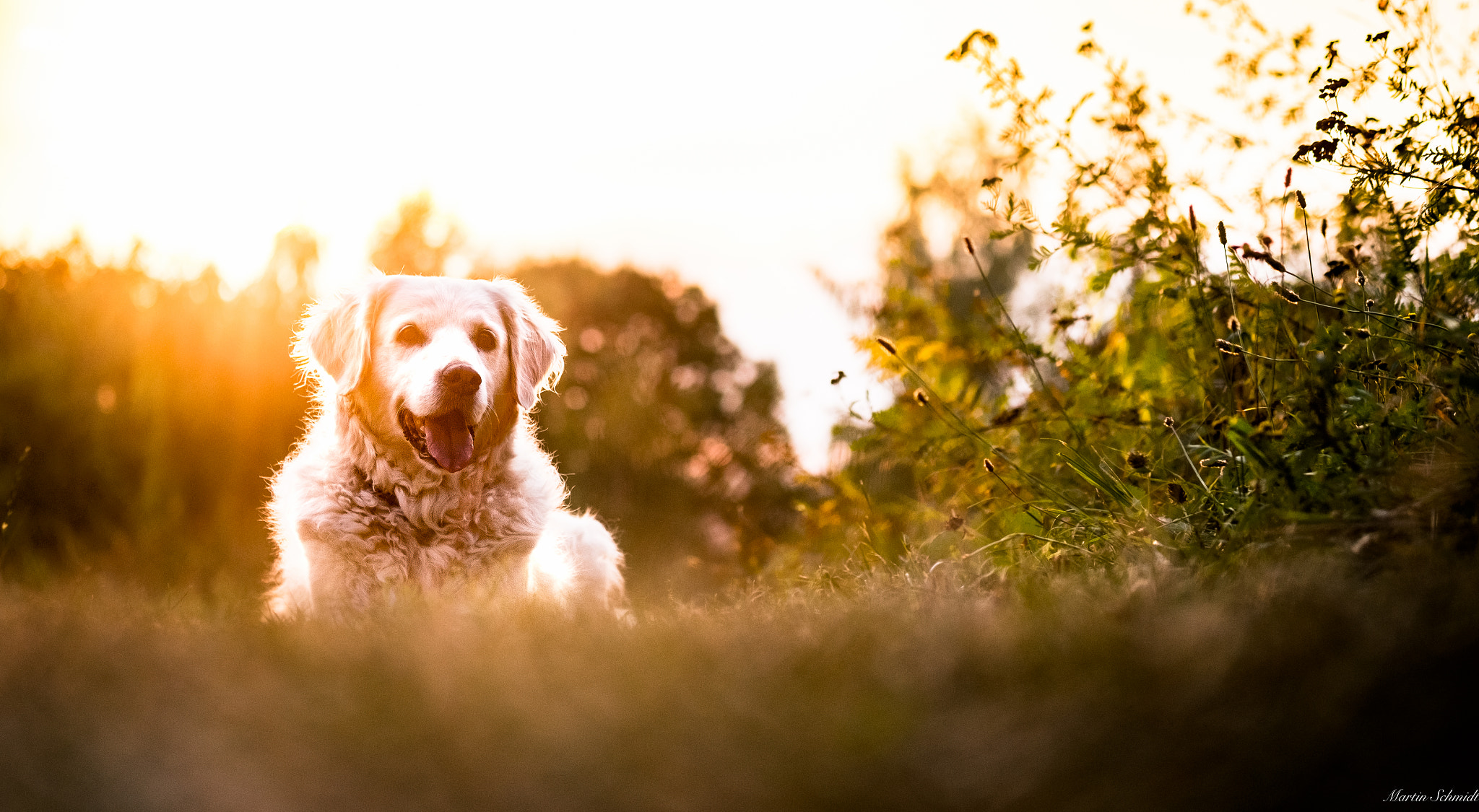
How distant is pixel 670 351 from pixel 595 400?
1.97m

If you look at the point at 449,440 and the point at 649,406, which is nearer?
the point at 449,440

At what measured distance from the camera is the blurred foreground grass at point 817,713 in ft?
3.91

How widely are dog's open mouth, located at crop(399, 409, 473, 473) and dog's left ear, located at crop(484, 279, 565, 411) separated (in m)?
0.40

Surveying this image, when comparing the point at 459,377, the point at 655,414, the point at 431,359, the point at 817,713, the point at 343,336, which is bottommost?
the point at 817,713

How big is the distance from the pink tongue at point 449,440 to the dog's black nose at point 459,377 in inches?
6.0

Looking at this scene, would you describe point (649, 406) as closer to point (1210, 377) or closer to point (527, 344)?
point (527, 344)

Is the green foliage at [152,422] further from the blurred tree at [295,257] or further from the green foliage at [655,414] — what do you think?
the green foliage at [655,414]

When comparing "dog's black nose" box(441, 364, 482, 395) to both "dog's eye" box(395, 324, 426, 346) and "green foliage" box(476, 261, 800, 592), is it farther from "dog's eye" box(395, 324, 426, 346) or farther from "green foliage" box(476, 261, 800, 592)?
"green foliage" box(476, 261, 800, 592)

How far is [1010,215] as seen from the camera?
10.5 feet

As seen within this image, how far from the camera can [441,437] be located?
3.77 m

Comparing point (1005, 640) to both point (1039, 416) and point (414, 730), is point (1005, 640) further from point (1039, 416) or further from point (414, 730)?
point (1039, 416)

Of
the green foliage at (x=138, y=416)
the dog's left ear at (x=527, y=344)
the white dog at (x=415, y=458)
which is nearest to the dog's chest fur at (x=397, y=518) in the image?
the white dog at (x=415, y=458)

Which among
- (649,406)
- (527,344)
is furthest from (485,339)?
(649,406)

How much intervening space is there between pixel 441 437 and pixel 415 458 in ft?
0.55
